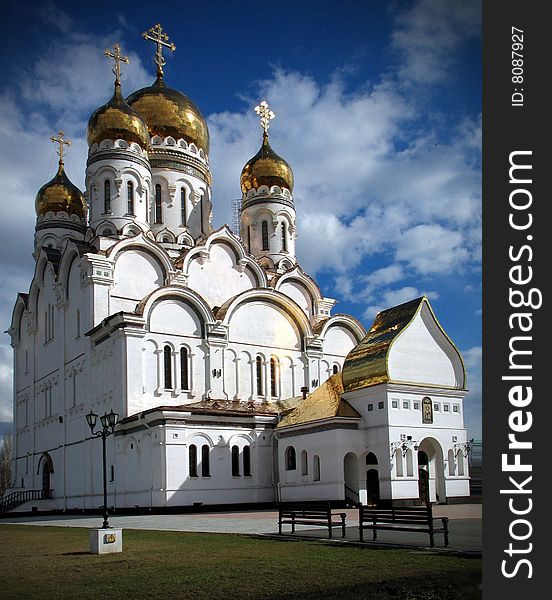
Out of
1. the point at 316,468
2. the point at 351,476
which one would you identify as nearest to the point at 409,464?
the point at 351,476

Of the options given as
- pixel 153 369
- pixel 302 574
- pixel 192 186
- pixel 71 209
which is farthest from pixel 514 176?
pixel 71 209

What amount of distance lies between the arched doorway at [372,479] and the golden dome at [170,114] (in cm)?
1981

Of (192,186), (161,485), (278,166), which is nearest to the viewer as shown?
(161,485)

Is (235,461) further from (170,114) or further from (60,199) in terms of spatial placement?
(60,199)

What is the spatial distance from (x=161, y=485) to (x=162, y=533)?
9.34m

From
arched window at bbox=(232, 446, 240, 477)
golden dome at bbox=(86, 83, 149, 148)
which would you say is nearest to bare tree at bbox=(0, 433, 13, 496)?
golden dome at bbox=(86, 83, 149, 148)

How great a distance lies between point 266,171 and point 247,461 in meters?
17.3

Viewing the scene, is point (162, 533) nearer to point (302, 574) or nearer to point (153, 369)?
point (302, 574)

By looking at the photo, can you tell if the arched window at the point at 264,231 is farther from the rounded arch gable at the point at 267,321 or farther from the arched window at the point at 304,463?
the arched window at the point at 304,463

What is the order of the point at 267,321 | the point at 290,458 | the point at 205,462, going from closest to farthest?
the point at 205,462
the point at 290,458
the point at 267,321

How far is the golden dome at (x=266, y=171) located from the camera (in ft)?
129

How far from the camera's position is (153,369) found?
28.9 meters

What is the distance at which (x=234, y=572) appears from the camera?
9562 mm

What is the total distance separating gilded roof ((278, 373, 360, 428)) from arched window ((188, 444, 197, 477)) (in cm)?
347
